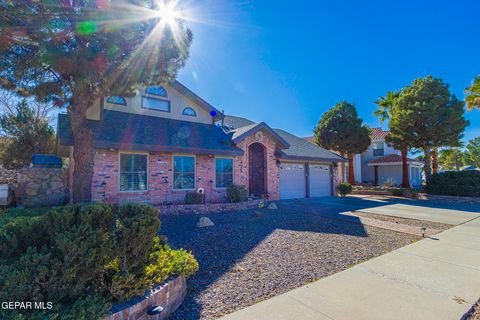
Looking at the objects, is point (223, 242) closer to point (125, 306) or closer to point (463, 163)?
point (125, 306)

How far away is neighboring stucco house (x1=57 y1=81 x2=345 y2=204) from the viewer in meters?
9.88

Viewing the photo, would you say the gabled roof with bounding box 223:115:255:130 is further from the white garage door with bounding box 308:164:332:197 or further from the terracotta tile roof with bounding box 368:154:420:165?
the terracotta tile roof with bounding box 368:154:420:165

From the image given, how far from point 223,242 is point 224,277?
1992 mm

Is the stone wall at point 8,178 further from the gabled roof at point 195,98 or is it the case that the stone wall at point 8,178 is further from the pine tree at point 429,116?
the pine tree at point 429,116

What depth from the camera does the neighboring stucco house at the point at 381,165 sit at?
26.3 metres

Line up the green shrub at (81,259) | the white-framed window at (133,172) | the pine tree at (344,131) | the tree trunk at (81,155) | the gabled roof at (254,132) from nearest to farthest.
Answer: the green shrub at (81,259) → the tree trunk at (81,155) → the white-framed window at (133,172) → the gabled roof at (254,132) → the pine tree at (344,131)

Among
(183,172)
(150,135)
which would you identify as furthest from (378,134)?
(150,135)

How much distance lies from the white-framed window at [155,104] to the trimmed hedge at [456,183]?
1943 cm

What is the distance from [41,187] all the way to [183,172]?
576 centimetres

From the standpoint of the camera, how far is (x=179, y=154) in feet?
37.7

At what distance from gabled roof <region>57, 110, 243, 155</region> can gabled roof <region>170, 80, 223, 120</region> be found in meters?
1.13

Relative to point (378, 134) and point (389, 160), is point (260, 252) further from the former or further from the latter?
point (378, 134)

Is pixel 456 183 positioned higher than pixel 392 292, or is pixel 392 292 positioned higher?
pixel 456 183

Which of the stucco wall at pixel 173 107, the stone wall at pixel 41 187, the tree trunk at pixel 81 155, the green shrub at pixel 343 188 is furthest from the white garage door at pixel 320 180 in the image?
the stone wall at pixel 41 187
